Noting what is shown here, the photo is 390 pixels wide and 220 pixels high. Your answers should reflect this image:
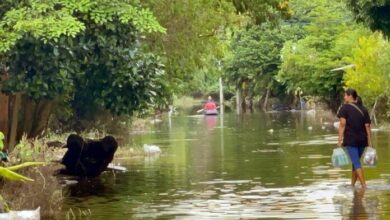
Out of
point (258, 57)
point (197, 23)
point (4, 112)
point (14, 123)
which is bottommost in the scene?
point (14, 123)

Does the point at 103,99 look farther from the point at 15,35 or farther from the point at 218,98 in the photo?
the point at 218,98

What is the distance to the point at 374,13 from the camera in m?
18.5

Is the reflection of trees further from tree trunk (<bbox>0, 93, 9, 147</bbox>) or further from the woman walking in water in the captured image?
tree trunk (<bbox>0, 93, 9, 147</bbox>)

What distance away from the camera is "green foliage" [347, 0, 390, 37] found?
18.2 m

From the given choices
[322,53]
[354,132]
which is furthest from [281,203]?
[322,53]

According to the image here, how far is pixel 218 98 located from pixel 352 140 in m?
95.5

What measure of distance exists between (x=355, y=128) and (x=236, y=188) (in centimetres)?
263

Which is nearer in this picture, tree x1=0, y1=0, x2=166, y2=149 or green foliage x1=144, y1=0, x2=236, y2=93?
tree x1=0, y1=0, x2=166, y2=149

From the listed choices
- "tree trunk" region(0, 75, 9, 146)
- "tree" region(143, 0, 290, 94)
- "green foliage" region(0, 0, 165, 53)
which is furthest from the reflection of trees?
"tree" region(143, 0, 290, 94)

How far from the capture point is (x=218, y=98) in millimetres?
113062

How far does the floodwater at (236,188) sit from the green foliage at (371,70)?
1187 centimetres

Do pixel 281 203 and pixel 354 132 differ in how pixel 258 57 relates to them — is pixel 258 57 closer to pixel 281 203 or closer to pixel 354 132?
pixel 354 132

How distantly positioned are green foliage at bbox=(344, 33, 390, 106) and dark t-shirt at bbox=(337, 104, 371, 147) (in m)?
25.1

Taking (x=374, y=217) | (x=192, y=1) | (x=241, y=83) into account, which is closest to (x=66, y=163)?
(x=192, y=1)
